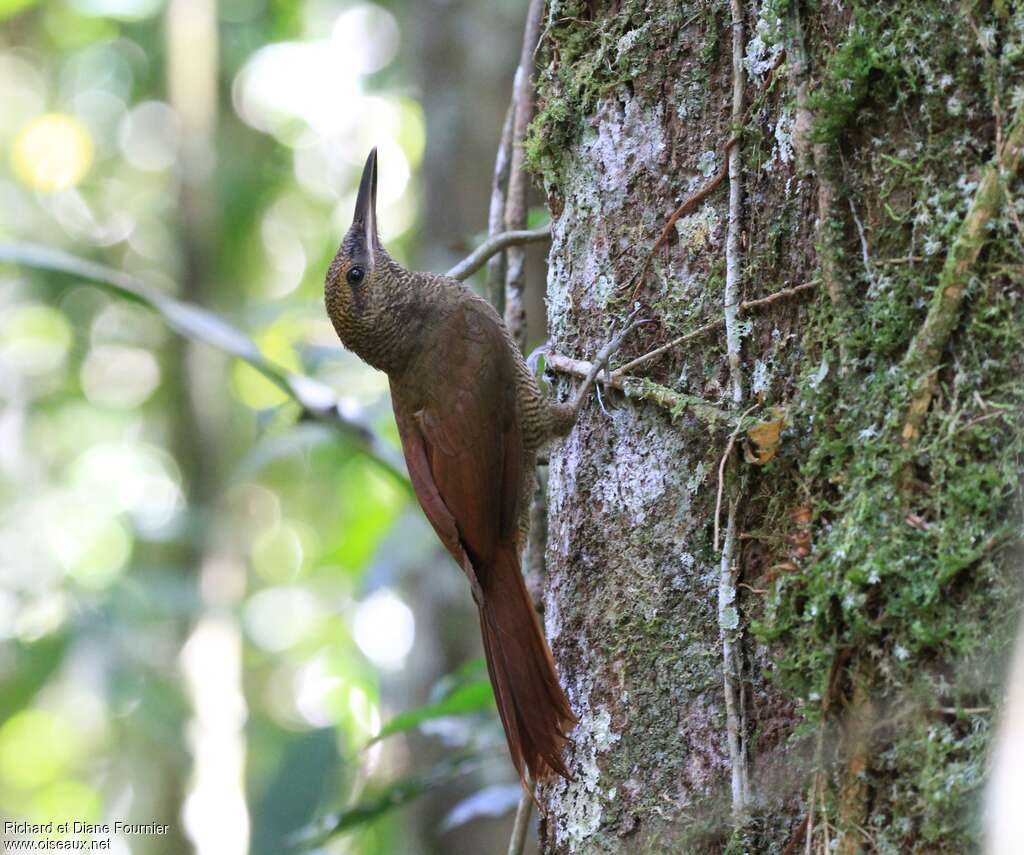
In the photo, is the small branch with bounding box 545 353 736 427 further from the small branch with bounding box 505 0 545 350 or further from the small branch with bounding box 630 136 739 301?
the small branch with bounding box 505 0 545 350

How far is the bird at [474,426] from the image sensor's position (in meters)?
1.98

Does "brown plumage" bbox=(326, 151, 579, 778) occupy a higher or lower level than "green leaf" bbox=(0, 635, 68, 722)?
lower

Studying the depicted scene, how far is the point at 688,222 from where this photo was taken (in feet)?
6.19

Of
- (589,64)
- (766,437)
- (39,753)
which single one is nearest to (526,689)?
(766,437)

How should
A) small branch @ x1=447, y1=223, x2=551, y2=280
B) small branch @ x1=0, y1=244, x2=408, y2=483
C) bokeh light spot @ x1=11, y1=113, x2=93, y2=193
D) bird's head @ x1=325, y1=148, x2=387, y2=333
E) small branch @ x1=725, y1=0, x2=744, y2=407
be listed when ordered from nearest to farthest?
small branch @ x1=725, y1=0, x2=744, y2=407 < small branch @ x1=447, y1=223, x2=551, y2=280 < small branch @ x1=0, y1=244, x2=408, y2=483 < bird's head @ x1=325, y1=148, x2=387, y2=333 < bokeh light spot @ x1=11, y1=113, x2=93, y2=193

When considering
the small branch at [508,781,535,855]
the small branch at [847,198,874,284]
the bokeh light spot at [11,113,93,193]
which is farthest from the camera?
the bokeh light spot at [11,113,93,193]

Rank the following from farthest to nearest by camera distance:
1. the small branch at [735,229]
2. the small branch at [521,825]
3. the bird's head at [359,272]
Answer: the bird's head at [359,272], the small branch at [521,825], the small branch at [735,229]

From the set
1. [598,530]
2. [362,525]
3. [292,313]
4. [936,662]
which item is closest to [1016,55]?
[936,662]

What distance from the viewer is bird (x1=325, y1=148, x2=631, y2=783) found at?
1.98m

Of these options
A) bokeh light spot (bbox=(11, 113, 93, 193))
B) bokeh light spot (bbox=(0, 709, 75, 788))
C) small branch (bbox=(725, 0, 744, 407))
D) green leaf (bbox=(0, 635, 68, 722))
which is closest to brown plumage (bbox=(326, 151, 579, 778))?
small branch (bbox=(725, 0, 744, 407))

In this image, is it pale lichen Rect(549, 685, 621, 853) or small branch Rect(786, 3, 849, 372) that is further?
pale lichen Rect(549, 685, 621, 853)

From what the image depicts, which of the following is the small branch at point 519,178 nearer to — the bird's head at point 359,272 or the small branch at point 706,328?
the bird's head at point 359,272

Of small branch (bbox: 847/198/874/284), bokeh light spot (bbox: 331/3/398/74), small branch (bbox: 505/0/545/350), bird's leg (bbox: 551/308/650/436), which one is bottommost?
small branch (bbox: 847/198/874/284)

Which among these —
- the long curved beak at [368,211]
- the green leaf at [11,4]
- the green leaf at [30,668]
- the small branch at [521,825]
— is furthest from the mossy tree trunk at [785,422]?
the green leaf at [11,4]
